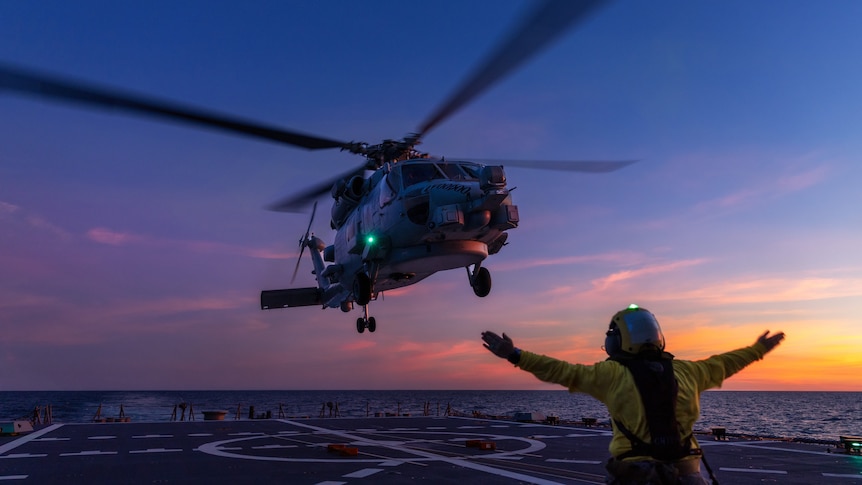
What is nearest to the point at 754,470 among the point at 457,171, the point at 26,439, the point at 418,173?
the point at 457,171

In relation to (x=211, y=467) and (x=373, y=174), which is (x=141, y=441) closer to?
(x=211, y=467)

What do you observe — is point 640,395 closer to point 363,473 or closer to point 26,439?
point 363,473

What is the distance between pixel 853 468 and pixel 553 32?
14.7 metres

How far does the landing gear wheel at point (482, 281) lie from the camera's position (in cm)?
2109

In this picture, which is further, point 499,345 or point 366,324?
point 366,324

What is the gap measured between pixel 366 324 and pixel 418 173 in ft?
22.8

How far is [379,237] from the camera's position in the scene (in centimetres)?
2006

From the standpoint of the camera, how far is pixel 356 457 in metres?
18.9

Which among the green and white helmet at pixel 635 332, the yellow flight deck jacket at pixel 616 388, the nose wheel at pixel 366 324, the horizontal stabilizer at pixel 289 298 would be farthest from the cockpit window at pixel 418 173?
the yellow flight deck jacket at pixel 616 388

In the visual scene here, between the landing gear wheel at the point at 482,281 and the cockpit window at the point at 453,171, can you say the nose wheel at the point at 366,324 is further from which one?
the cockpit window at the point at 453,171

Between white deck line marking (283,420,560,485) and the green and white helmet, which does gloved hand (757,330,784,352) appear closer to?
the green and white helmet

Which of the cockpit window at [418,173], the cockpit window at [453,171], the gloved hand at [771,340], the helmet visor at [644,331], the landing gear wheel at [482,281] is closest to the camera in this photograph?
the helmet visor at [644,331]

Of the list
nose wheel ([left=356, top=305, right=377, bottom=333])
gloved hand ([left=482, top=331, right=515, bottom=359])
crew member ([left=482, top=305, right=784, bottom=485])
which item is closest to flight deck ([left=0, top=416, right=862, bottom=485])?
nose wheel ([left=356, top=305, right=377, bottom=333])

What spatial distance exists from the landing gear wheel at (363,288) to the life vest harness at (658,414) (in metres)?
16.7
